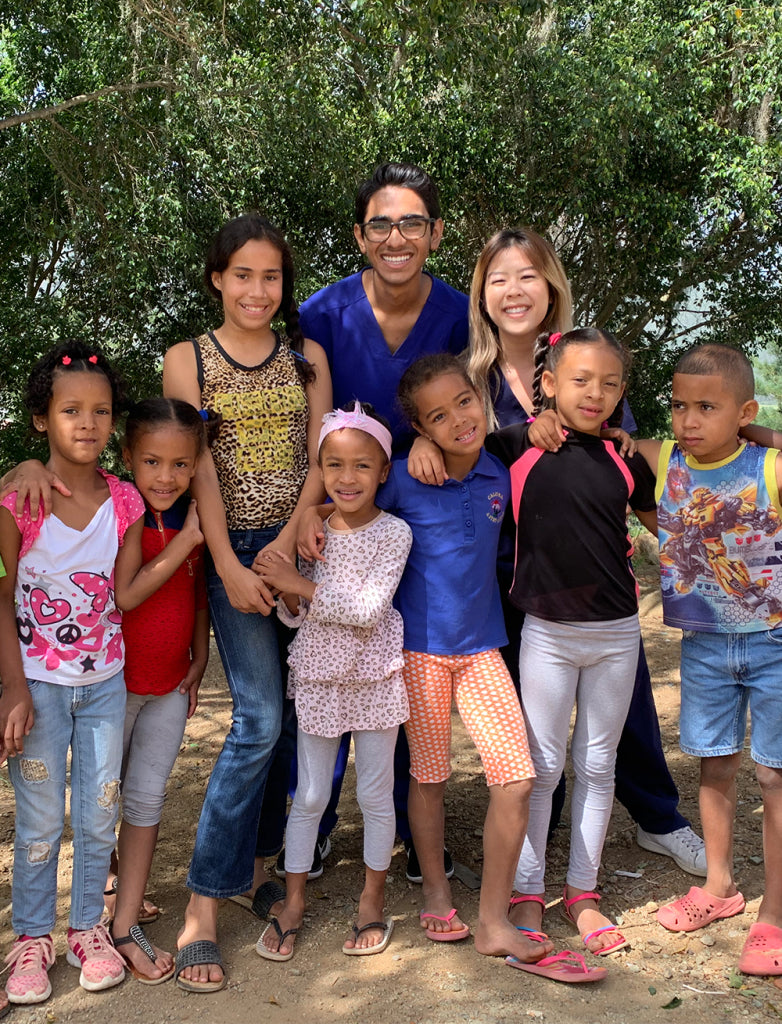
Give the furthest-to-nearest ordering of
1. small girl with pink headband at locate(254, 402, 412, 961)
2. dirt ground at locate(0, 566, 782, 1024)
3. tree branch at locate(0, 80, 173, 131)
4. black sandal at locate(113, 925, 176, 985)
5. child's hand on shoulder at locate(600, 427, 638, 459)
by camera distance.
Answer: tree branch at locate(0, 80, 173, 131) → child's hand on shoulder at locate(600, 427, 638, 459) → small girl with pink headband at locate(254, 402, 412, 961) → black sandal at locate(113, 925, 176, 985) → dirt ground at locate(0, 566, 782, 1024)

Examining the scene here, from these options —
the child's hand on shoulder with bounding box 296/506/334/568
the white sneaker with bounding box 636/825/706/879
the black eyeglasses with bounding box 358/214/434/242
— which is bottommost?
the white sneaker with bounding box 636/825/706/879

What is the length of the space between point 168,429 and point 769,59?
752 cm

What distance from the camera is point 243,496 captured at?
2852 millimetres

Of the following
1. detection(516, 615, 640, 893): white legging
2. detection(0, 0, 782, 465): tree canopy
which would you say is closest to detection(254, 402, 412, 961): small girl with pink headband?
detection(516, 615, 640, 893): white legging

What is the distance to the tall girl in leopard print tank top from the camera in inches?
109

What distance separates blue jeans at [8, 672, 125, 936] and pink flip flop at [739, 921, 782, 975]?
183cm

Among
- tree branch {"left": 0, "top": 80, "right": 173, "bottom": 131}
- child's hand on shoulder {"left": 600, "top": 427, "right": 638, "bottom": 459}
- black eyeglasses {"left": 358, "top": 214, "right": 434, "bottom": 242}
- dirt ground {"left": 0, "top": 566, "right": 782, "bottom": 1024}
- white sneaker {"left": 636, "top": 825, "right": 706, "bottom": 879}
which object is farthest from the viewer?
tree branch {"left": 0, "top": 80, "right": 173, "bottom": 131}

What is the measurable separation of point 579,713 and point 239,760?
1021 mm

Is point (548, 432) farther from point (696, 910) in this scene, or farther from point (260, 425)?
point (696, 910)

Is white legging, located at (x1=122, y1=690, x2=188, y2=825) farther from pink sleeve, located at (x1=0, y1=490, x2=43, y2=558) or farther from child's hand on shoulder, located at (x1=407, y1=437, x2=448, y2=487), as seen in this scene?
child's hand on shoulder, located at (x1=407, y1=437, x2=448, y2=487)

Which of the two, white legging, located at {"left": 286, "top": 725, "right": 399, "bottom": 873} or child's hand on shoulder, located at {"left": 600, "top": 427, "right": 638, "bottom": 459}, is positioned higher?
child's hand on shoulder, located at {"left": 600, "top": 427, "right": 638, "bottom": 459}

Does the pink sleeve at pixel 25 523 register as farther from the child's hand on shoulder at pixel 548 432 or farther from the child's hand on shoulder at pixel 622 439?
the child's hand on shoulder at pixel 622 439

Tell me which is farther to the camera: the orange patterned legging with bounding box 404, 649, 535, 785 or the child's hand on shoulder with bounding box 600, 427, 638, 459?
the child's hand on shoulder with bounding box 600, 427, 638, 459

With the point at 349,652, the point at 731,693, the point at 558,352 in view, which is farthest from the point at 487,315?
the point at 731,693
